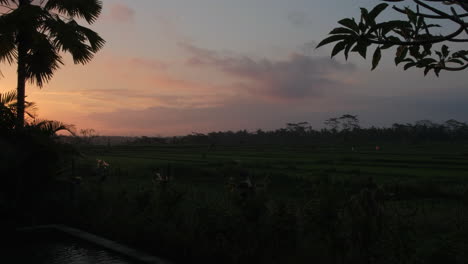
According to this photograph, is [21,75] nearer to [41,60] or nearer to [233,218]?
[41,60]

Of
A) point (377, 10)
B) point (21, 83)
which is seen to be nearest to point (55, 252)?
point (21, 83)

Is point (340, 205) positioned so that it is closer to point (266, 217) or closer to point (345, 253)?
point (345, 253)

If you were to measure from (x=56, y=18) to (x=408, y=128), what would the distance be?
11341 centimetres

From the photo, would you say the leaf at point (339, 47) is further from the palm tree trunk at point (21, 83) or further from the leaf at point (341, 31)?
the palm tree trunk at point (21, 83)

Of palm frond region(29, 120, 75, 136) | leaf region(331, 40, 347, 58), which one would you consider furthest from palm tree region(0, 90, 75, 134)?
leaf region(331, 40, 347, 58)

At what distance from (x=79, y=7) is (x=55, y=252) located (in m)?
6.99

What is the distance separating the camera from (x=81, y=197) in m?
10.4

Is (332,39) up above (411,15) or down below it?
below

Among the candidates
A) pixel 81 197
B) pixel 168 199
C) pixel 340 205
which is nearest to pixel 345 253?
pixel 340 205

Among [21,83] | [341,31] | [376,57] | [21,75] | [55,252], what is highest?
[21,75]

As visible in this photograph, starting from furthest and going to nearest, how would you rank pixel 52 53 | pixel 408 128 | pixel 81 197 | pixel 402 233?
pixel 408 128 < pixel 52 53 < pixel 81 197 < pixel 402 233

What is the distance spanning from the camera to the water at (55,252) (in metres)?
6.75

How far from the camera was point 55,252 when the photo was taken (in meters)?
7.32

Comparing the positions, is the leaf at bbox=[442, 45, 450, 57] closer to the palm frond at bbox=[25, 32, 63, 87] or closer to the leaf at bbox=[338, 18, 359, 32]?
the leaf at bbox=[338, 18, 359, 32]
